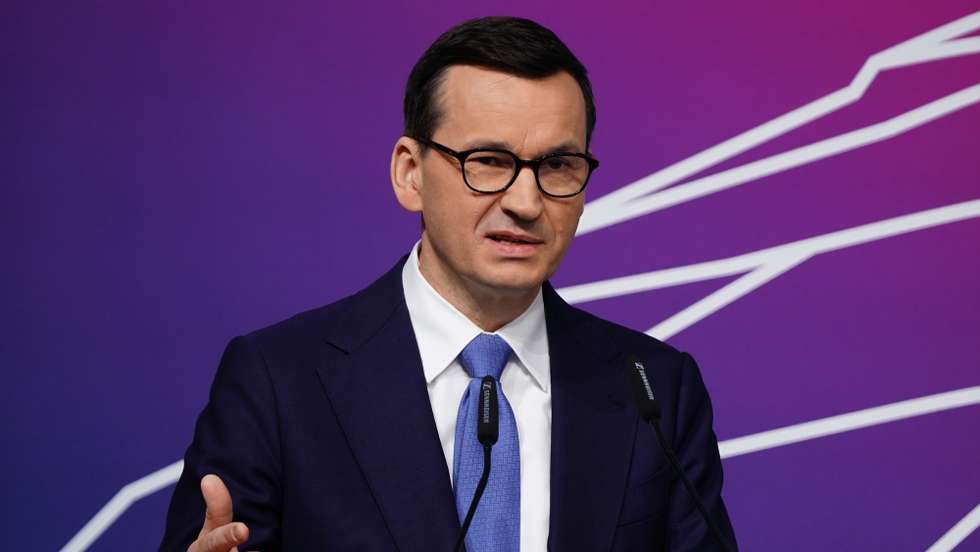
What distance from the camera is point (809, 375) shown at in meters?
2.62

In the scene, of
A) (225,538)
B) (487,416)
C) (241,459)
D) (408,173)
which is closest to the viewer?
(225,538)

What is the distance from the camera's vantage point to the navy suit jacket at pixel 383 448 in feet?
5.49

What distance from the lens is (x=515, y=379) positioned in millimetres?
1857

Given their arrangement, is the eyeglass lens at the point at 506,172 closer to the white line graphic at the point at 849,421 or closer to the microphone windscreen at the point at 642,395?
the microphone windscreen at the point at 642,395

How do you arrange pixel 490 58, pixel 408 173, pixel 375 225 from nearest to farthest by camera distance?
1. pixel 490 58
2. pixel 408 173
3. pixel 375 225

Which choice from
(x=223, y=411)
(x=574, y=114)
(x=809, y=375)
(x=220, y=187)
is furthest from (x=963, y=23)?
(x=223, y=411)

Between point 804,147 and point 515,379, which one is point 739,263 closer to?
point 804,147

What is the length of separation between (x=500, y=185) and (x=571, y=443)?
1.34 ft

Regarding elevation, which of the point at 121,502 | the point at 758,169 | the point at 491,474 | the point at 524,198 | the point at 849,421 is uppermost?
the point at 524,198

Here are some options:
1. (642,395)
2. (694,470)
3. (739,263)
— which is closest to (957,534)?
(739,263)

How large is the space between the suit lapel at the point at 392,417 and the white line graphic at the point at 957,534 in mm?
1447

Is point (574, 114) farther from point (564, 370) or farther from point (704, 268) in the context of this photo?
point (704, 268)

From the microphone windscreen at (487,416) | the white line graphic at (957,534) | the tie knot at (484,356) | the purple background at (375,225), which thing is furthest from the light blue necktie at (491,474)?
the white line graphic at (957,534)

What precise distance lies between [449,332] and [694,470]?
0.44m
